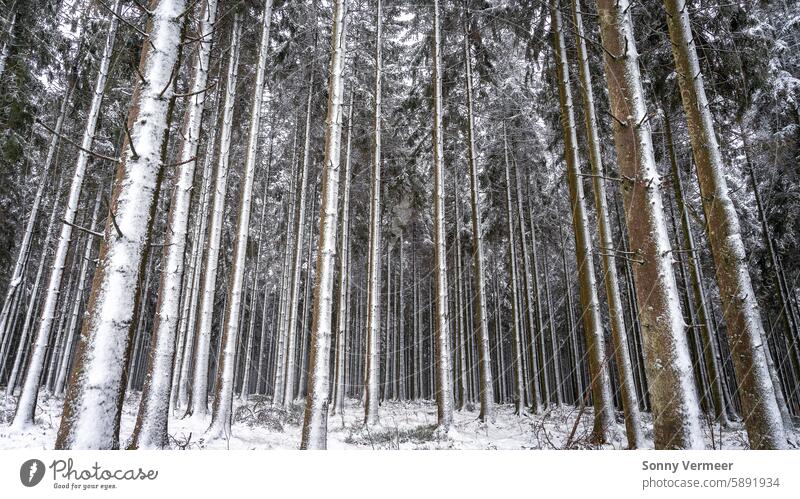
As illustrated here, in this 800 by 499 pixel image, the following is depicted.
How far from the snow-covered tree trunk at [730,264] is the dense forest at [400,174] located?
0.08 feet

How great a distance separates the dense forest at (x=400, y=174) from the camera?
11.3ft

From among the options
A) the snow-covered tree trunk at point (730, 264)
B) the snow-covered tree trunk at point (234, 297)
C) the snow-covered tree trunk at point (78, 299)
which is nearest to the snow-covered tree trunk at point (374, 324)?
the snow-covered tree trunk at point (234, 297)

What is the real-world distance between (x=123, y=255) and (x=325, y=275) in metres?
2.64

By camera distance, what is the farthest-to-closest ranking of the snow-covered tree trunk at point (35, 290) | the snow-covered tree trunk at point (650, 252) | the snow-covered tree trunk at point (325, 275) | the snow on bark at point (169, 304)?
the snow-covered tree trunk at point (35, 290)
the snow on bark at point (169, 304)
the snow-covered tree trunk at point (325, 275)
the snow-covered tree trunk at point (650, 252)

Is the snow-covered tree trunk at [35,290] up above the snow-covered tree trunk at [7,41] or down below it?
below

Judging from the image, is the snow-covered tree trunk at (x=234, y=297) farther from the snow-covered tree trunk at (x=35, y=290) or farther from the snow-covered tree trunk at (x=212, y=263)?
the snow-covered tree trunk at (x=35, y=290)

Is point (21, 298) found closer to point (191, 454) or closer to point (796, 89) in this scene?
point (191, 454)

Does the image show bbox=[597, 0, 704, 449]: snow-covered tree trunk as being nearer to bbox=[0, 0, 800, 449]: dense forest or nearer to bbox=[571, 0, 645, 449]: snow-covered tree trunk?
bbox=[0, 0, 800, 449]: dense forest

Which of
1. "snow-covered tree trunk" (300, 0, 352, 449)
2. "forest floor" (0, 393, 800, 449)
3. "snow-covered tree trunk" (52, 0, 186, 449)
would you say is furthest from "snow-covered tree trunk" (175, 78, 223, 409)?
"snow-covered tree trunk" (52, 0, 186, 449)

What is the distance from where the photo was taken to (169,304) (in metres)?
5.78

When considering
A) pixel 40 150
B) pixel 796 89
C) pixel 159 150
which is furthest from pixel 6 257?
pixel 796 89

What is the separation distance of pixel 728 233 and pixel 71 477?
21.9 feet

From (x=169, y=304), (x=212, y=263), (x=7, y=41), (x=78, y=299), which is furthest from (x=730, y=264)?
(x=78, y=299)

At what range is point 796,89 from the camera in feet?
30.7
